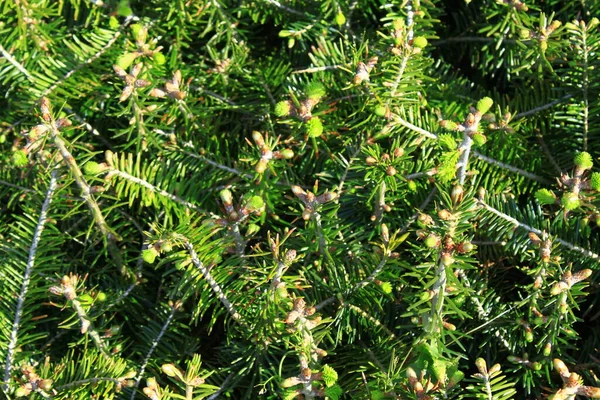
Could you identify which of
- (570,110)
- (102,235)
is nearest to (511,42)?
(570,110)

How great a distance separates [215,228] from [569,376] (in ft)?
2.14

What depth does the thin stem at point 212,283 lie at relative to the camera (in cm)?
108

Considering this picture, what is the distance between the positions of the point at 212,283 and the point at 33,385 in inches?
15.7

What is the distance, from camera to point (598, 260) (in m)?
1.19

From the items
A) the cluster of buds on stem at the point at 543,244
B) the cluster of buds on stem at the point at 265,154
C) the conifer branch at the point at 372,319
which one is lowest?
the conifer branch at the point at 372,319

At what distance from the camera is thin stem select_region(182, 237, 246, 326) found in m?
1.08

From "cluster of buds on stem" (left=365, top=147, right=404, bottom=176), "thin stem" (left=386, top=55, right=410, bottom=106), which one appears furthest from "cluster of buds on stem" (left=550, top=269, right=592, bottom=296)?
"thin stem" (left=386, top=55, right=410, bottom=106)

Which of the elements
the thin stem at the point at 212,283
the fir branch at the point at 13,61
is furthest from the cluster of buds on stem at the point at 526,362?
the fir branch at the point at 13,61

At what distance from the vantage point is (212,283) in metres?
1.14

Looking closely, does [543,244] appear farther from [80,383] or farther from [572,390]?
[80,383]

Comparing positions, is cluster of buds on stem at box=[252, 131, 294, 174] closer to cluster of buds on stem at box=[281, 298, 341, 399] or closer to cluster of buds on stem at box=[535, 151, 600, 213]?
cluster of buds on stem at box=[281, 298, 341, 399]

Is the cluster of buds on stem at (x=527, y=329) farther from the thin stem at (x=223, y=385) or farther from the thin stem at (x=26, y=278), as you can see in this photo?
the thin stem at (x=26, y=278)

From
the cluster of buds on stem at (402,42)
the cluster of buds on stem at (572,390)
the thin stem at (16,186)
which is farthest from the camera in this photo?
the thin stem at (16,186)

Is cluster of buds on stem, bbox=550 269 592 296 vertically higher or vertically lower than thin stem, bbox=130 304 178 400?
higher
